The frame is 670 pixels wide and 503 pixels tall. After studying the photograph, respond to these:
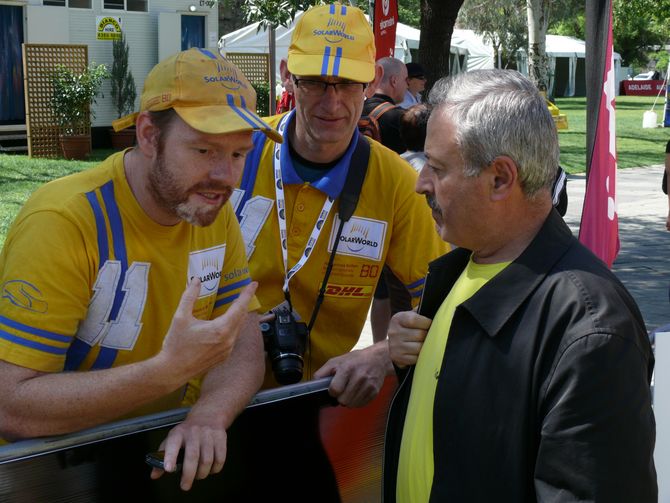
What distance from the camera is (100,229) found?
2293mm

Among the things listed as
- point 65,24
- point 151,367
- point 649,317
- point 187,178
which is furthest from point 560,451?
point 65,24

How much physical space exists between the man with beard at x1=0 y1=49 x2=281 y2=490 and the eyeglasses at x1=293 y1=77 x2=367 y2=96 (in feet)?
2.43

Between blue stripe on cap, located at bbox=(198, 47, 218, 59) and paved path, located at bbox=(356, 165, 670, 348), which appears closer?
blue stripe on cap, located at bbox=(198, 47, 218, 59)

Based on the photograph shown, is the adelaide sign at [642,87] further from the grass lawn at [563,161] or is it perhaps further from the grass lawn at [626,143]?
the grass lawn at [563,161]

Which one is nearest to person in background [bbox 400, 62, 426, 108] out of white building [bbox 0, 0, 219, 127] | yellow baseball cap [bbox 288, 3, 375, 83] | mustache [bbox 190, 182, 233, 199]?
yellow baseball cap [bbox 288, 3, 375, 83]

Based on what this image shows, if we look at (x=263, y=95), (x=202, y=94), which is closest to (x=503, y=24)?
(x=263, y=95)

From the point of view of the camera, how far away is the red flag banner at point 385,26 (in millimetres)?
9569

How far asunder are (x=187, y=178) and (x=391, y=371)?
1.02m

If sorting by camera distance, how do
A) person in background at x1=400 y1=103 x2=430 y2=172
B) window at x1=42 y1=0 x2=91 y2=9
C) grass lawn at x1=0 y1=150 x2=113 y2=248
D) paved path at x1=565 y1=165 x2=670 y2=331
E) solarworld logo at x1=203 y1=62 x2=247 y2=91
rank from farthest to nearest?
1. window at x1=42 y1=0 x2=91 y2=9
2. grass lawn at x1=0 y1=150 x2=113 y2=248
3. paved path at x1=565 y1=165 x2=670 y2=331
4. person in background at x1=400 y1=103 x2=430 y2=172
5. solarworld logo at x1=203 y1=62 x2=247 y2=91

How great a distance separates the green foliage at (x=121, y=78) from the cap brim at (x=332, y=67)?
18.0 meters

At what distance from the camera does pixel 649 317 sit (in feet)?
27.1

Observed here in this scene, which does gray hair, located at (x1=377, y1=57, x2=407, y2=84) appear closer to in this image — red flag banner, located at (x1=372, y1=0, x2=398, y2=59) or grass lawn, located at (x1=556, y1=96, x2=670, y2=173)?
red flag banner, located at (x1=372, y1=0, x2=398, y2=59)

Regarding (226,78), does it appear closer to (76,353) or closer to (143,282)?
(143,282)

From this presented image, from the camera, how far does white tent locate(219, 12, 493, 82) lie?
1058 inches
